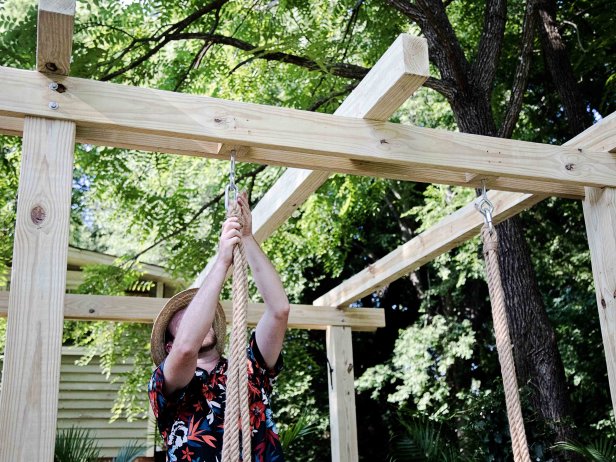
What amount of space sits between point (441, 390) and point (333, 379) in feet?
17.4

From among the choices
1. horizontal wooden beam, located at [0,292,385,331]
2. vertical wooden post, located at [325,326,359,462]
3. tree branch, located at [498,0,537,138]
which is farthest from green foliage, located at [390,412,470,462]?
tree branch, located at [498,0,537,138]

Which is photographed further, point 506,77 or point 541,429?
point 506,77

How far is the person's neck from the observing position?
2.66 metres

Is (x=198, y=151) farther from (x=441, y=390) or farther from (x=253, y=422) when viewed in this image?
(x=441, y=390)

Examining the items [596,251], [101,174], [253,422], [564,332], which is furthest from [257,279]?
[564,332]

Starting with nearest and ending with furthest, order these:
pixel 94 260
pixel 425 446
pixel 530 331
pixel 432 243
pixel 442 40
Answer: pixel 432 243 → pixel 530 331 → pixel 425 446 → pixel 442 40 → pixel 94 260

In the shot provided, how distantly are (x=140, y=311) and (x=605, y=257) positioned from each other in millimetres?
3014

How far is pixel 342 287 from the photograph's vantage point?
17.2ft

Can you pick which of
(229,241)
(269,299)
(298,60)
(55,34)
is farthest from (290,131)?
(298,60)

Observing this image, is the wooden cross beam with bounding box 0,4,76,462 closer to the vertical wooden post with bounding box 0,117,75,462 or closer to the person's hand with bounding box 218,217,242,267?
the vertical wooden post with bounding box 0,117,75,462

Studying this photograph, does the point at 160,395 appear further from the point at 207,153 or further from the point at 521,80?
the point at 521,80

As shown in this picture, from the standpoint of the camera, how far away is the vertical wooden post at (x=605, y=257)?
9.43 feet

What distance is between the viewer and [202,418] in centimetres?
251

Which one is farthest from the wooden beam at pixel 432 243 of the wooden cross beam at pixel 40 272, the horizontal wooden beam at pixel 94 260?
the horizontal wooden beam at pixel 94 260
